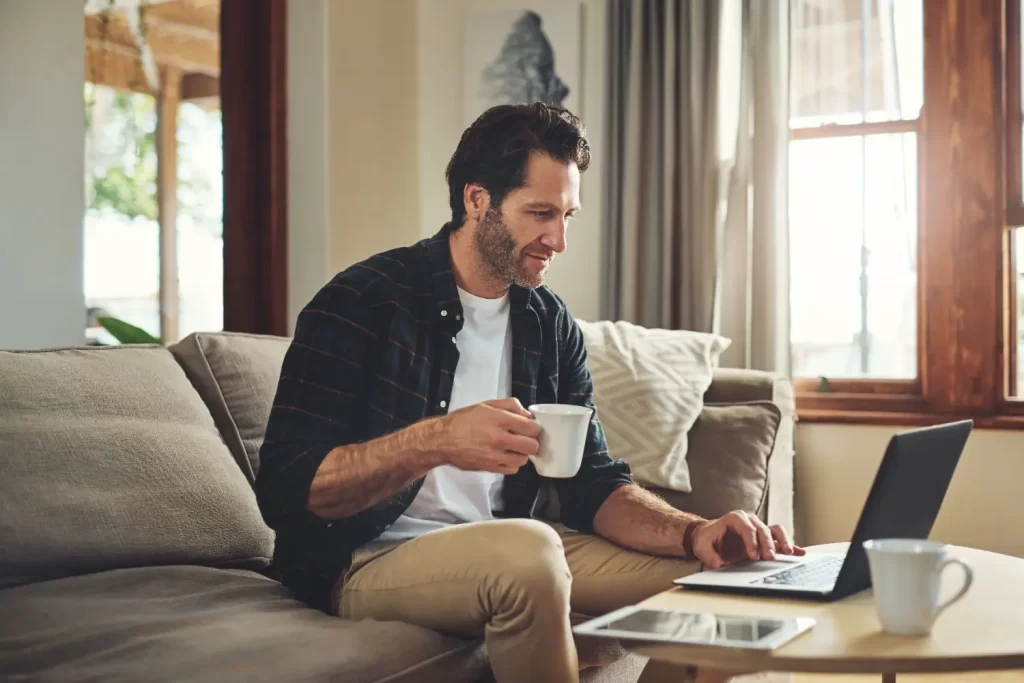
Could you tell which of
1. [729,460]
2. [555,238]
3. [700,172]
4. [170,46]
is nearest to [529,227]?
[555,238]

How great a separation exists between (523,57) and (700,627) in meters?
2.75

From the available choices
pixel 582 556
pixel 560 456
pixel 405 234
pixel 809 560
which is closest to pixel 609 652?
pixel 582 556

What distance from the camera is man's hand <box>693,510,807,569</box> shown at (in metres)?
1.48

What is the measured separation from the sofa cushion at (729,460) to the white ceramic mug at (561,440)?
1143 mm

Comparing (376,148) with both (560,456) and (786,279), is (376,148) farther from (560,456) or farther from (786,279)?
(560,456)

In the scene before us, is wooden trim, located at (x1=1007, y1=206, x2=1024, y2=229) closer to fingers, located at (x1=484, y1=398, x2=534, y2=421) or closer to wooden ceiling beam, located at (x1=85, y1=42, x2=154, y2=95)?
fingers, located at (x1=484, y1=398, x2=534, y2=421)

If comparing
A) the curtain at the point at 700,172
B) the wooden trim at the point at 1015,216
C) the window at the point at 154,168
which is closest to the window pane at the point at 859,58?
the curtain at the point at 700,172

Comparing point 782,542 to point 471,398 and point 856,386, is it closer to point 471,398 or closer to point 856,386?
point 471,398

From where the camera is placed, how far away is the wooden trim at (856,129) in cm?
321

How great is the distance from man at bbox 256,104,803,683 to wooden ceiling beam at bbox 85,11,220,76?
6.24ft

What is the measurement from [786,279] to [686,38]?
78cm

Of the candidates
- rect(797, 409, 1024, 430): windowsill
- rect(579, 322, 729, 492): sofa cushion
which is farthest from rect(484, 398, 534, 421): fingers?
rect(797, 409, 1024, 430): windowsill

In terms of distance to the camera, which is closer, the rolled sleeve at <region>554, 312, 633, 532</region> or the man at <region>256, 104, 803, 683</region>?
the man at <region>256, 104, 803, 683</region>

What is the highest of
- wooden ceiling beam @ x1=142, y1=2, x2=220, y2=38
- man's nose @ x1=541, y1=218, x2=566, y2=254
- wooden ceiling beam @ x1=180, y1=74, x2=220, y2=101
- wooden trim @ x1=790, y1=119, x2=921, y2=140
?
wooden ceiling beam @ x1=142, y1=2, x2=220, y2=38
